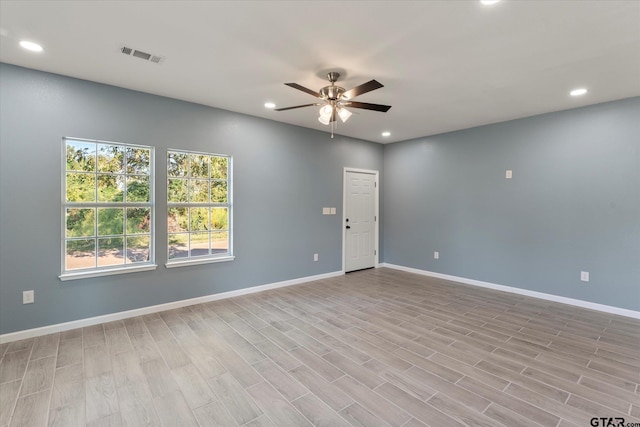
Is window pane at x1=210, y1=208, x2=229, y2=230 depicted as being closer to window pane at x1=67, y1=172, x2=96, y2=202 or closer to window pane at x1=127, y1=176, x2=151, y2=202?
window pane at x1=127, y1=176, x2=151, y2=202

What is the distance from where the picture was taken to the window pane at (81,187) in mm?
3193

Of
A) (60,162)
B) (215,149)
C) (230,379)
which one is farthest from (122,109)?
(230,379)

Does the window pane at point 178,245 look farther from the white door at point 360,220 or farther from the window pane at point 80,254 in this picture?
the white door at point 360,220

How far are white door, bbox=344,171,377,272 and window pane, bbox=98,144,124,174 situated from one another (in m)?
3.70

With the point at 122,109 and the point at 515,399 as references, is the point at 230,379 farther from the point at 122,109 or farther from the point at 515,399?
the point at 122,109

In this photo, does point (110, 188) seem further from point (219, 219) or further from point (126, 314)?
point (126, 314)

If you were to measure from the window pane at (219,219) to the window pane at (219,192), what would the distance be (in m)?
0.15

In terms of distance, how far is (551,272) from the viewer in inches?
165

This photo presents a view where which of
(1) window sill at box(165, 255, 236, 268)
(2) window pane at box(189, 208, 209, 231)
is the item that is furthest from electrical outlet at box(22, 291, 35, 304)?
(2) window pane at box(189, 208, 209, 231)

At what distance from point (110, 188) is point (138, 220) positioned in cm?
48

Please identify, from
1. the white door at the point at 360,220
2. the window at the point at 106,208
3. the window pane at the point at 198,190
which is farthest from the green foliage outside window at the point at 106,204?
the white door at the point at 360,220

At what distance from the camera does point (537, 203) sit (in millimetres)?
4312

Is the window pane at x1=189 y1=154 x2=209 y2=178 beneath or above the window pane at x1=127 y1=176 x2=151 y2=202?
above

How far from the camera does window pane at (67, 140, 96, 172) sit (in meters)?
3.20
